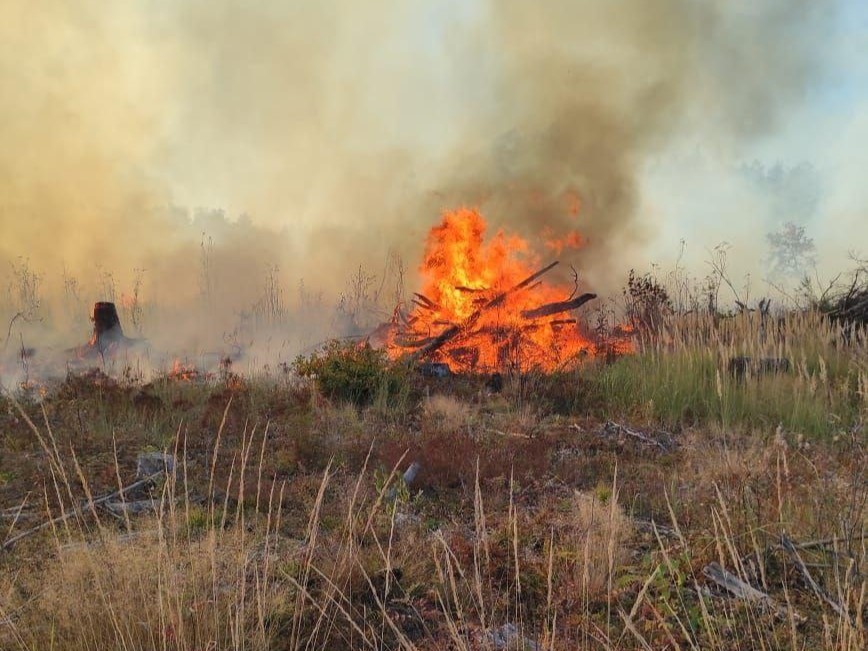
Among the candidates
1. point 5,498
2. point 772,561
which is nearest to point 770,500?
point 772,561

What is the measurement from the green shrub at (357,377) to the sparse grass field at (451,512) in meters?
0.06

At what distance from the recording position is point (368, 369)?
34.8 feet

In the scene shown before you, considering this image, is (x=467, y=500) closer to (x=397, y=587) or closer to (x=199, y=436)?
(x=397, y=587)

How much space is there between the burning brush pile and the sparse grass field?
2.02m

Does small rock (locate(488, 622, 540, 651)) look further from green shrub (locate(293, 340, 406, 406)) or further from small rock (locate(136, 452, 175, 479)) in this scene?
green shrub (locate(293, 340, 406, 406))

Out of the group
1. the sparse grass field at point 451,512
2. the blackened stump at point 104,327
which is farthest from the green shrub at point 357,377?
the blackened stump at point 104,327

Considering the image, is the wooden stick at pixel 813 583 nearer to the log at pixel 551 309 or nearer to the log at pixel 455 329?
the log at pixel 455 329

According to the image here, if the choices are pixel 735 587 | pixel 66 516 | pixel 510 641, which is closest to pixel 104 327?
pixel 66 516

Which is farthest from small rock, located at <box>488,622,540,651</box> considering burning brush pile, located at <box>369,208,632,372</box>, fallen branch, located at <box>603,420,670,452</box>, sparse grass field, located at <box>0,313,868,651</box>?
burning brush pile, located at <box>369,208,632,372</box>

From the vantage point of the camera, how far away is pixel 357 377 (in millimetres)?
10617

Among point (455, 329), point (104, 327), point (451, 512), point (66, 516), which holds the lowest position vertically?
point (451, 512)

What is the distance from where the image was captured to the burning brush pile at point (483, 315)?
13938mm

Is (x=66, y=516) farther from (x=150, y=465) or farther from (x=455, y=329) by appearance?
(x=455, y=329)

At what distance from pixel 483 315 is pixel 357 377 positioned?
442 cm
